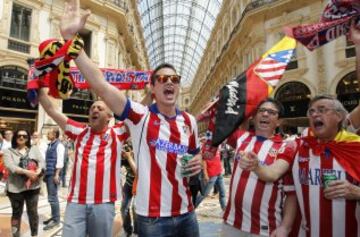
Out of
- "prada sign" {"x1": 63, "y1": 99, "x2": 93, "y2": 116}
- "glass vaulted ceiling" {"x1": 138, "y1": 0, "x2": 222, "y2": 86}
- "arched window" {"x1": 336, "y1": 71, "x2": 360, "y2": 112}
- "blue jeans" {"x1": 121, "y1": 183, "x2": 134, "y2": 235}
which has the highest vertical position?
"glass vaulted ceiling" {"x1": 138, "y1": 0, "x2": 222, "y2": 86}

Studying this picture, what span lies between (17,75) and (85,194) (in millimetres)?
16694

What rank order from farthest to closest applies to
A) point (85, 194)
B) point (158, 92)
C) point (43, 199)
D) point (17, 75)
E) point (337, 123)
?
point (17, 75), point (43, 199), point (85, 194), point (158, 92), point (337, 123)

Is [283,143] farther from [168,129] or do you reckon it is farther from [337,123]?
[168,129]

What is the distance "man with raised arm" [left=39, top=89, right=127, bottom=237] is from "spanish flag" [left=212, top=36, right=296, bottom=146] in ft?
4.92

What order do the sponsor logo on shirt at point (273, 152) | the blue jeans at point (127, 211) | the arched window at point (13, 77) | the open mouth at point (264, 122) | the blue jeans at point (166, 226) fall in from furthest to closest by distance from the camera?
1. the arched window at point (13, 77)
2. the blue jeans at point (127, 211)
3. the open mouth at point (264, 122)
4. the sponsor logo on shirt at point (273, 152)
5. the blue jeans at point (166, 226)

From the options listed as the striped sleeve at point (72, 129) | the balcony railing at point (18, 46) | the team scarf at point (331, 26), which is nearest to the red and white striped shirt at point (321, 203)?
the team scarf at point (331, 26)

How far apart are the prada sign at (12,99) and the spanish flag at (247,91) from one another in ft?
56.8

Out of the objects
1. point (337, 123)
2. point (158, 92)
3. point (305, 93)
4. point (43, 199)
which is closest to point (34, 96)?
point (158, 92)

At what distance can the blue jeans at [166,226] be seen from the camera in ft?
7.64

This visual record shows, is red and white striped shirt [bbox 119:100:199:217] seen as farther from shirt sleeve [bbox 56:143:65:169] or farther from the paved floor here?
shirt sleeve [bbox 56:143:65:169]

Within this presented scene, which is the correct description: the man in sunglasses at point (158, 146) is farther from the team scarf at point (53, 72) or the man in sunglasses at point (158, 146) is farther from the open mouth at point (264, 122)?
the open mouth at point (264, 122)

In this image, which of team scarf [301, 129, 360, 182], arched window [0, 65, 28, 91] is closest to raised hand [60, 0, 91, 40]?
team scarf [301, 129, 360, 182]

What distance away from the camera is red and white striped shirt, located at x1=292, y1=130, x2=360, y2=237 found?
2262mm

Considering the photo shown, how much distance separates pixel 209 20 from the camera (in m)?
52.0
